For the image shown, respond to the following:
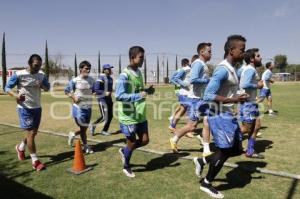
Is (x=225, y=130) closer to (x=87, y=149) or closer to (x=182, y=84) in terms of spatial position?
(x=87, y=149)

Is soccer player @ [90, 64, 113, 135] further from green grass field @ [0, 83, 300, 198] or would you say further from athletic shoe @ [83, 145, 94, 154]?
athletic shoe @ [83, 145, 94, 154]

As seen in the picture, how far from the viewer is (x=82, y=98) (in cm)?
789

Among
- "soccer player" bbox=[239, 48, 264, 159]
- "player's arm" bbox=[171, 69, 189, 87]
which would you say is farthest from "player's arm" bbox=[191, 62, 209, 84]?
"player's arm" bbox=[171, 69, 189, 87]

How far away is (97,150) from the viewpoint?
801 cm

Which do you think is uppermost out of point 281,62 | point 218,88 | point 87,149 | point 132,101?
point 281,62

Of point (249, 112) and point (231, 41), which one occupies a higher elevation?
point (231, 41)

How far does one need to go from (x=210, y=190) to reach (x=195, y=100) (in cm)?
287

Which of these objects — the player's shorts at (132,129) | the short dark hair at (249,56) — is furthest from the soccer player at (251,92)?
the player's shorts at (132,129)

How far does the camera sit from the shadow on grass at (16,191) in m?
5.18

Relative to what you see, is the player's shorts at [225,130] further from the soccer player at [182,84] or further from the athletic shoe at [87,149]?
the soccer player at [182,84]

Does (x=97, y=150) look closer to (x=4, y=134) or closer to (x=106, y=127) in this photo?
(x=106, y=127)

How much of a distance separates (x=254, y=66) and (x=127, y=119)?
276cm

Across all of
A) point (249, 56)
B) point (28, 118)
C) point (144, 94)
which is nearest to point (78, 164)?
point (28, 118)

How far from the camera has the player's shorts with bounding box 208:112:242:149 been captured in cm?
496
